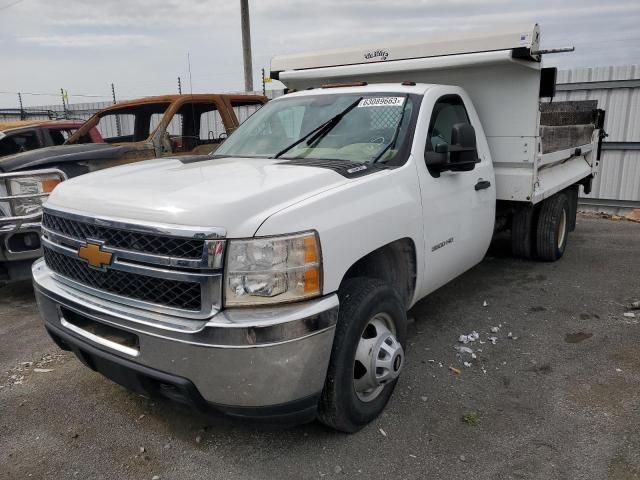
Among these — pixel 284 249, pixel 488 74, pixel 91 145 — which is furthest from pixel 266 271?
pixel 91 145

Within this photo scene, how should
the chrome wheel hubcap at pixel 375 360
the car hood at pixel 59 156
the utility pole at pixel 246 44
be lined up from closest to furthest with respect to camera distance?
the chrome wheel hubcap at pixel 375 360 → the car hood at pixel 59 156 → the utility pole at pixel 246 44

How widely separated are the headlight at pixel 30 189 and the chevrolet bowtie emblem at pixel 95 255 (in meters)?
2.64

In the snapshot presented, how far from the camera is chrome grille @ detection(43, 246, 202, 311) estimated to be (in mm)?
2459

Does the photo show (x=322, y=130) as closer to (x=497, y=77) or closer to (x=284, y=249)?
(x=284, y=249)

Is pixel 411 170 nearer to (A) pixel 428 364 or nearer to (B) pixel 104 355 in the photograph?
(A) pixel 428 364

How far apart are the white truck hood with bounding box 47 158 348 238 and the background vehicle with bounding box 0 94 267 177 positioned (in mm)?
2528

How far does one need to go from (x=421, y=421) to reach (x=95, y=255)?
206cm

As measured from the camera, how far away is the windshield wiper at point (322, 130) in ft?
12.7

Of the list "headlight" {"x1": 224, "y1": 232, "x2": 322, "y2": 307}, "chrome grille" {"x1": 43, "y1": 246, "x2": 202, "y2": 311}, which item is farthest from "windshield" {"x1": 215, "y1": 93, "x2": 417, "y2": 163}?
"chrome grille" {"x1": 43, "y1": 246, "x2": 202, "y2": 311}

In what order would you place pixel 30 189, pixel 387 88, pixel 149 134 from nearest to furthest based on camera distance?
pixel 387 88 < pixel 30 189 < pixel 149 134

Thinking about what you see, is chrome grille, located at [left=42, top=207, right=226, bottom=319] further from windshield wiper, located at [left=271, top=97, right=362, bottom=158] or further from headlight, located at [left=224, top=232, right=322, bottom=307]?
windshield wiper, located at [left=271, top=97, right=362, bottom=158]

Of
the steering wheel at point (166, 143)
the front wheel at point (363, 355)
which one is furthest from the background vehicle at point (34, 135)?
the front wheel at point (363, 355)

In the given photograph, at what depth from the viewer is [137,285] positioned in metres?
2.61

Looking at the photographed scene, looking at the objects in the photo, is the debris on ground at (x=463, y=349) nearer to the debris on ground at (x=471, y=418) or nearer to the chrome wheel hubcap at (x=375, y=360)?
the debris on ground at (x=471, y=418)
